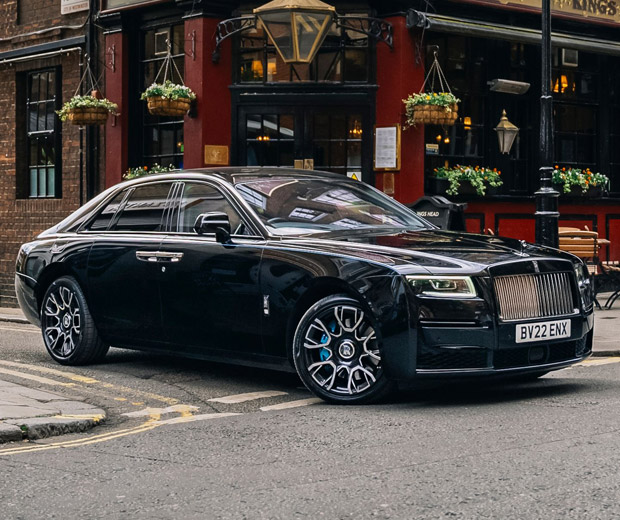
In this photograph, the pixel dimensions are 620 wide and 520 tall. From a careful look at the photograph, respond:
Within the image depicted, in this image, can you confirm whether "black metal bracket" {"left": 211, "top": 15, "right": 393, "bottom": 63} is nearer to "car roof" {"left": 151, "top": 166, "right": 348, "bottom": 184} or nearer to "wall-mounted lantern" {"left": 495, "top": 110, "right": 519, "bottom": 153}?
"wall-mounted lantern" {"left": 495, "top": 110, "right": 519, "bottom": 153}

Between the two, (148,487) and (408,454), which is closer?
(148,487)

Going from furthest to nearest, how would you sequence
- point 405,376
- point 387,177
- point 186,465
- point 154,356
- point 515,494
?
point 387,177 < point 154,356 < point 405,376 < point 186,465 < point 515,494

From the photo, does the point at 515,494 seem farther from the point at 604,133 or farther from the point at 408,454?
the point at 604,133

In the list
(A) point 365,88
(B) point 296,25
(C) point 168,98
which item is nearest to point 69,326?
(B) point 296,25

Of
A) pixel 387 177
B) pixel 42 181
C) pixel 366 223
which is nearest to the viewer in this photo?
pixel 366 223

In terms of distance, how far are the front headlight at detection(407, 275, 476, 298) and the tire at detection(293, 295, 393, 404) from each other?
1.24ft

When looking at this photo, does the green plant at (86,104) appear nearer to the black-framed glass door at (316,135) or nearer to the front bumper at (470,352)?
the black-framed glass door at (316,135)

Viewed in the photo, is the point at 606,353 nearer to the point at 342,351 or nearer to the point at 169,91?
the point at 342,351

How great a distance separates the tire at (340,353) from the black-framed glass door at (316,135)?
30.5 ft

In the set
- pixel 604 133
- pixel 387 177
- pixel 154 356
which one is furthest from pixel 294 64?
pixel 154 356

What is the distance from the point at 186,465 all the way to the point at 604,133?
14951 mm

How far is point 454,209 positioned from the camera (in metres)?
13.9

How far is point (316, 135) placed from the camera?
16.4 meters

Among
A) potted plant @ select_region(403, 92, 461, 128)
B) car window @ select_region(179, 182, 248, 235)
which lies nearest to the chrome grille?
car window @ select_region(179, 182, 248, 235)
